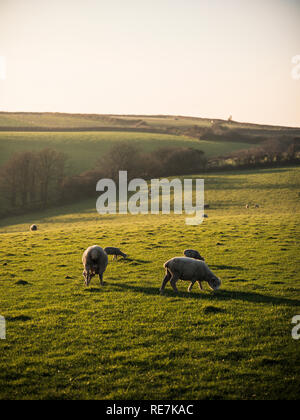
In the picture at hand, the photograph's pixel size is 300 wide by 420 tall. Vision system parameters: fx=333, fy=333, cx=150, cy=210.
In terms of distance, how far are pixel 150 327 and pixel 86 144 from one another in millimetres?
81947

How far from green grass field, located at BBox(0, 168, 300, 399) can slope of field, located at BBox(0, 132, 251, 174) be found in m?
53.8

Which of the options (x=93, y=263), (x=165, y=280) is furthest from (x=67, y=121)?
(x=165, y=280)

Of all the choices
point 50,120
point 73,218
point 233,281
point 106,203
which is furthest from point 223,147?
point 233,281

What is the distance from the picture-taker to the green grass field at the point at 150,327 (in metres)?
7.72

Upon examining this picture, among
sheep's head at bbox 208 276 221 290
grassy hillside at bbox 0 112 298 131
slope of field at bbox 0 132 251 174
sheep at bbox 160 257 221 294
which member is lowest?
sheep's head at bbox 208 276 221 290

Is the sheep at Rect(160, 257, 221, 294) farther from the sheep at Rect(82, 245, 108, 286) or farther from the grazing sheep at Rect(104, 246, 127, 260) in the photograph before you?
the grazing sheep at Rect(104, 246, 127, 260)

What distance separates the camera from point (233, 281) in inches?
593

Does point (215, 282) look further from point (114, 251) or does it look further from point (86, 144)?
point (86, 144)

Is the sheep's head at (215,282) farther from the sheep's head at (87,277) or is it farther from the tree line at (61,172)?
the tree line at (61,172)

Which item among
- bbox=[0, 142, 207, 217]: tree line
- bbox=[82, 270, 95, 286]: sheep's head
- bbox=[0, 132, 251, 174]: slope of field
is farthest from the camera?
bbox=[0, 132, 251, 174]: slope of field

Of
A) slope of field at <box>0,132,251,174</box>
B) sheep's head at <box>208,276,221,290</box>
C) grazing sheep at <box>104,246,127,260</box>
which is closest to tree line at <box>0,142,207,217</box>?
slope of field at <box>0,132,251,174</box>

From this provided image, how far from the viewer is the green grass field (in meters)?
7.72

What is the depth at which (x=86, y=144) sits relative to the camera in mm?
87875

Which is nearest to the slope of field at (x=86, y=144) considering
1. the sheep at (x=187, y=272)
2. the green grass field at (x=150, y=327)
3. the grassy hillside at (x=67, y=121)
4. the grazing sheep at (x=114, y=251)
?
the grassy hillside at (x=67, y=121)
